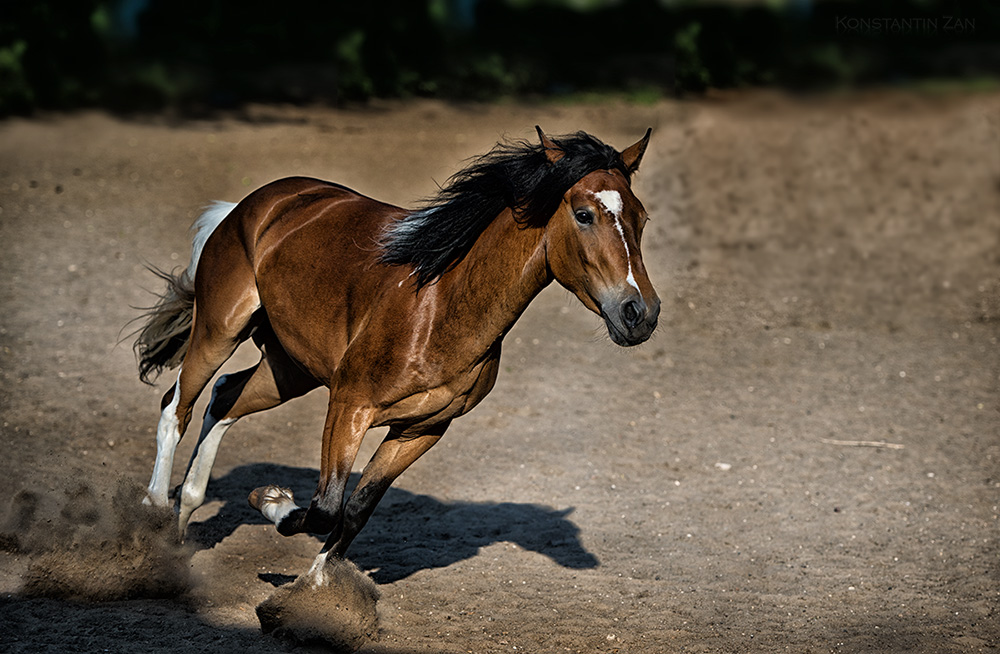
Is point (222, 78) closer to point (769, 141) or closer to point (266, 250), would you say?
point (769, 141)

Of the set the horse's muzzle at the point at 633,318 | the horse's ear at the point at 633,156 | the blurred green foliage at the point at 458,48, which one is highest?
the blurred green foliage at the point at 458,48

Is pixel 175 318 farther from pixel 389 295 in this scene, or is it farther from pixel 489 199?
pixel 489 199

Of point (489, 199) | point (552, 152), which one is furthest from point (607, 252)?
point (489, 199)

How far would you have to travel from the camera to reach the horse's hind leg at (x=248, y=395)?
5.01 meters

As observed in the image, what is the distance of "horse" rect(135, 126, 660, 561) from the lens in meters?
3.56

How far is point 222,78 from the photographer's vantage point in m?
16.3

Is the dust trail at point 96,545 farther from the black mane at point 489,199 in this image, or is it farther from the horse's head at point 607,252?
the horse's head at point 607,252

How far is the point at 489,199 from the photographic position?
3.95 metres

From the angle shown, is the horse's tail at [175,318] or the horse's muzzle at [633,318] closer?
the horse's muzzle at [633,318]

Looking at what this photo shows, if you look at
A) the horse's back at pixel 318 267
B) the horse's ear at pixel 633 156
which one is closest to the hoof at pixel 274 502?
the horse's back at pixel 318 267

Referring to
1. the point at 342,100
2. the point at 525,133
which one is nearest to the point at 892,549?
the point at 525,133

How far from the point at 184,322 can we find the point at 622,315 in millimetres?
3002

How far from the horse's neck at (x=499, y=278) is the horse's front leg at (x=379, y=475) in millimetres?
577

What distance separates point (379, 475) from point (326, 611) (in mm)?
606
